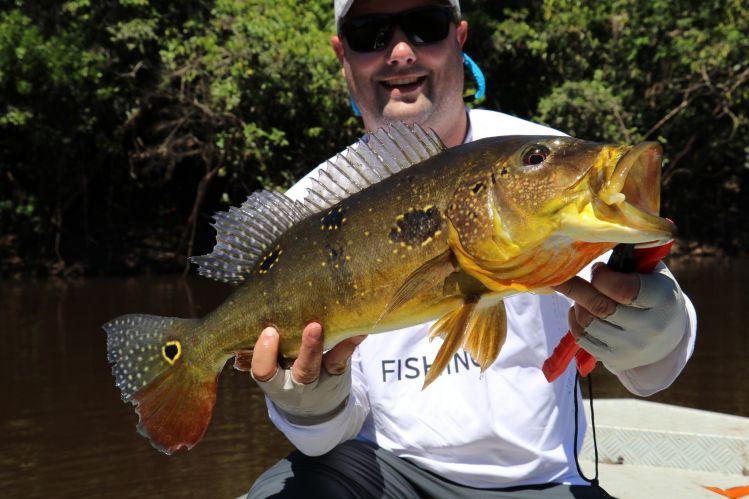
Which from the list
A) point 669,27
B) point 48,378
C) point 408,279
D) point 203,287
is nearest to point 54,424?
point 48,378

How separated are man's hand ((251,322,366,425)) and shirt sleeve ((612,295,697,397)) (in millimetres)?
690

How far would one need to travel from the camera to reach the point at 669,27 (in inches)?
533

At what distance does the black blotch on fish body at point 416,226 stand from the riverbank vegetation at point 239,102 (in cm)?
1035

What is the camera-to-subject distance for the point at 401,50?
2848mm

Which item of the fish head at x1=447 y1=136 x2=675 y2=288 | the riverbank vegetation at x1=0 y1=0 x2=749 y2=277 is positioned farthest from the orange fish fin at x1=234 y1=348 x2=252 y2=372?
the riverbank vegetation at x1=0 y1=0 x2=749 y2=277

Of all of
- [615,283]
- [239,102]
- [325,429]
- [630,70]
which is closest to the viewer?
[615,283]

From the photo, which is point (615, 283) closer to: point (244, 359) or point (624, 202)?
point (624, 202)

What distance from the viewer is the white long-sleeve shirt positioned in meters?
2.56

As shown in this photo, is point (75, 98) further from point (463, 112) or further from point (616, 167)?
point (616, 167)

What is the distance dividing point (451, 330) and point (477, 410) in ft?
2.60

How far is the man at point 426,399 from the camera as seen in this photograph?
2482mm

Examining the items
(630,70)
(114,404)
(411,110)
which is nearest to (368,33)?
(411,110)

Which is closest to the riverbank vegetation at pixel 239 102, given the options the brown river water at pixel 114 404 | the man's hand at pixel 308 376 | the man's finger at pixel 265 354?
the brown river water at pixel 114 404

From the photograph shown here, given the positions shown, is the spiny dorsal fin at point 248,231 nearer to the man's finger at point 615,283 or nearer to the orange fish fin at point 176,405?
the orange fish fin at point 176,405
